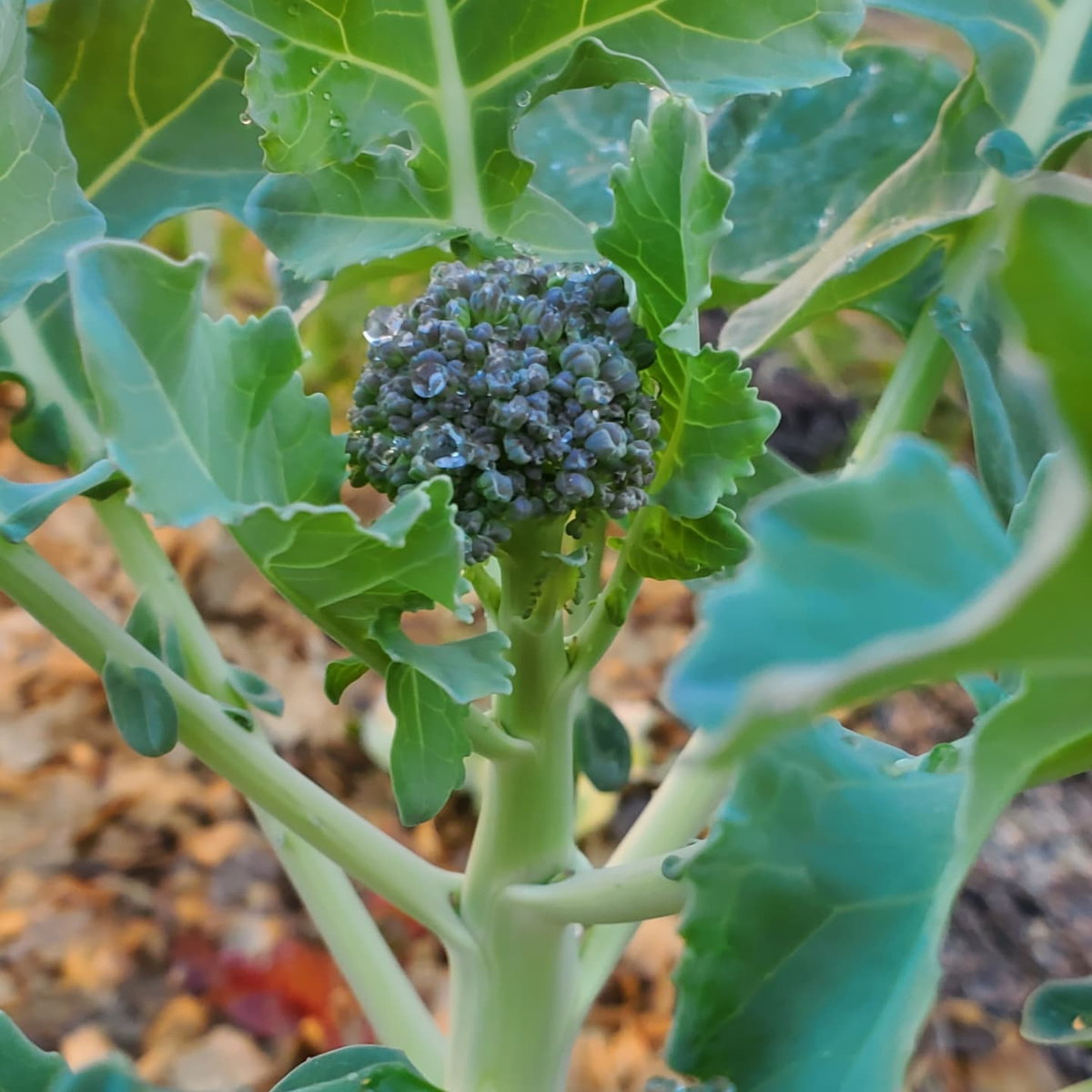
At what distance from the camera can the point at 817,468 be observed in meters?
1.51

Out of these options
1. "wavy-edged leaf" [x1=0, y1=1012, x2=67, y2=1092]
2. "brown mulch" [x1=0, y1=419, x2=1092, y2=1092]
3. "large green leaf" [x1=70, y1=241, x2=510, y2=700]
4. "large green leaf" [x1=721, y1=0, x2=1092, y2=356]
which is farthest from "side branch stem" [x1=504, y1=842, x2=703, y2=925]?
"brown mulch" [x1=0, y1=419, x2=1092, y2=1092]

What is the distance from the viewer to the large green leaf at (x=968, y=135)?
2.09 feet

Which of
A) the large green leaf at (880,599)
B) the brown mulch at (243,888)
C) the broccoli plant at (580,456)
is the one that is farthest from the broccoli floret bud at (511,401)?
the brown mulch at (243,888)

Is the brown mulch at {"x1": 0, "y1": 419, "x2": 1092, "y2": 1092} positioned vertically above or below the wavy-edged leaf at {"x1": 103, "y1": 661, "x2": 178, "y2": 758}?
below

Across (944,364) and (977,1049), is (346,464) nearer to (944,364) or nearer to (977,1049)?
(944,364)

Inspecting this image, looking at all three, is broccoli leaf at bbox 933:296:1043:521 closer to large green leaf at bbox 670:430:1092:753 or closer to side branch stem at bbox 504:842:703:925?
side branch stem at bbox 504:842:703:925

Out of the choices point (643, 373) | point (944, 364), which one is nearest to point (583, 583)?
point (643, 373)

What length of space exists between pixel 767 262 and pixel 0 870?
41.3 inches

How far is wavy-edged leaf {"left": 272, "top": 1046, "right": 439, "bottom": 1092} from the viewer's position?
452 millimetres

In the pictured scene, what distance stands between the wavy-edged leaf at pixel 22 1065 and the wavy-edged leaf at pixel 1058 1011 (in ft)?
1.46

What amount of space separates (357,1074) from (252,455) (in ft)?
0.92

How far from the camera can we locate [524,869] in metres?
0.53

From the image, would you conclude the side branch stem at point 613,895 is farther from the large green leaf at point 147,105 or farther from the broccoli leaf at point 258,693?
the large green leaf at point 147,105

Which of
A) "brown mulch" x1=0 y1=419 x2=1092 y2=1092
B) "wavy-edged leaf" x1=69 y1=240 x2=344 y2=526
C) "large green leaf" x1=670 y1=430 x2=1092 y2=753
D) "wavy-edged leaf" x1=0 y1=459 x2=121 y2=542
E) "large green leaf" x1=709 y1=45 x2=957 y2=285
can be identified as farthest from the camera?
"brown mulch" x1=0 y1=419 x2=1092 y2=1092
